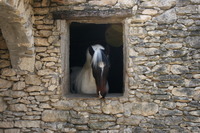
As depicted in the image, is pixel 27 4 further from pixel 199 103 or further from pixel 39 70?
pixel 199 103

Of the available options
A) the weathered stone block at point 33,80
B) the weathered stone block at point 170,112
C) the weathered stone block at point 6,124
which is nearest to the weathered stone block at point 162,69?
the weathered stone block at point 170,112

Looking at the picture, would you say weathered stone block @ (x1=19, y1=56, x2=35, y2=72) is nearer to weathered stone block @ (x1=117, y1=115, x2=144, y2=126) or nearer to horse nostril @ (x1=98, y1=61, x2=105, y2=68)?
horse nostril @ (x1=98, y1=61, x2=105, y2=68)

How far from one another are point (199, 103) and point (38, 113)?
293 centimetres

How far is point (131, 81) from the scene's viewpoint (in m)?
4.31

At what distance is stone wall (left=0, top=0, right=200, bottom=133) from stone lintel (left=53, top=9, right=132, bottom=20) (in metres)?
0.09

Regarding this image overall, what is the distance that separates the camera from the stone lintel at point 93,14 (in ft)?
14.0

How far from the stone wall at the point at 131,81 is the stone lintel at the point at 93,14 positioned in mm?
91

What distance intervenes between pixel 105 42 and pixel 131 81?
214 centimetres

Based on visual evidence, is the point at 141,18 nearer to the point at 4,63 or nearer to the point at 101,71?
the point at 101,71

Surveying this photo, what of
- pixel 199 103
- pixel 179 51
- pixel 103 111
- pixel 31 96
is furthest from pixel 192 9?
pixel 31 96

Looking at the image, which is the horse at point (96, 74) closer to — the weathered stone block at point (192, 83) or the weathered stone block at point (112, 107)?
the weathered stone block at point (112, 107)

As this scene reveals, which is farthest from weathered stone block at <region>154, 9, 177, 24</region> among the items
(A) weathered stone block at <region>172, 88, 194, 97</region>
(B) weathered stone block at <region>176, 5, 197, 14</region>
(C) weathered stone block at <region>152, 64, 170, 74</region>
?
(A) weathered stone block at <region>172, 88, 194, 97</region>

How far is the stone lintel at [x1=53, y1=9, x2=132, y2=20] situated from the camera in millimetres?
4258

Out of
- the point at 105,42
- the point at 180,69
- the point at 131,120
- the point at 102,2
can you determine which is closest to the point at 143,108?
the point at 131,120
